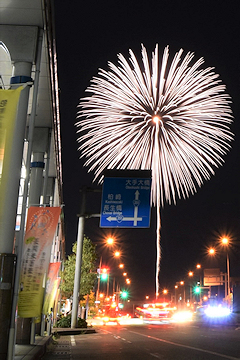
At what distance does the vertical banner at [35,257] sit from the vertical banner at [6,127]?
192 inches

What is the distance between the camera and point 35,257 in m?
13.5

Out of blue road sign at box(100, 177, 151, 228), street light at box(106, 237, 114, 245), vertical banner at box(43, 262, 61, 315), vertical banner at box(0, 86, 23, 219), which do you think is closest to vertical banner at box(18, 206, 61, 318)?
vertical banner at box(43, 262, 61, 315)

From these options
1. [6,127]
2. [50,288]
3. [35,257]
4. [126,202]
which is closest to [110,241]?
[126,202]

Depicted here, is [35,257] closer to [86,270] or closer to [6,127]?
[6,127]

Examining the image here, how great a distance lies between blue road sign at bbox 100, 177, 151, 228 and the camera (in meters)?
22.2

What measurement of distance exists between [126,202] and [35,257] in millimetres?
9503

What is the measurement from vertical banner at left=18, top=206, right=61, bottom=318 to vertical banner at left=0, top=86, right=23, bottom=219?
4878 millimetres

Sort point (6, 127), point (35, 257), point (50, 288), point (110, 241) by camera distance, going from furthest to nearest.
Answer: point (110, 241), point (50, 288), point (35, 257), point (6, 127)

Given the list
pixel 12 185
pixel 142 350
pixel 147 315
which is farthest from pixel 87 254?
pixel 12 185

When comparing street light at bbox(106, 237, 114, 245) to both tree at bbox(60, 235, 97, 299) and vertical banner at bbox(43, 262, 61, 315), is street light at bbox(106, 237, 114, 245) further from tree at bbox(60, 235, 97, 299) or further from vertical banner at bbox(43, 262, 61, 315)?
vertical banner at bbox(43, 262, 61, 315)

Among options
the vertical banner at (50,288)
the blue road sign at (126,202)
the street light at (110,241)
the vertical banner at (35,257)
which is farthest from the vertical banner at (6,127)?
the street light at (110,241)

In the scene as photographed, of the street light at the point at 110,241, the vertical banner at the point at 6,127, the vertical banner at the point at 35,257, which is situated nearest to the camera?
the vertical banner at the point at 6,127

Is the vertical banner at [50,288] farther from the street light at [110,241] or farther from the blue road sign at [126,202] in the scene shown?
the street light at [110,241]

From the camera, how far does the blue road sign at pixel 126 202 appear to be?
22172 millimetres
